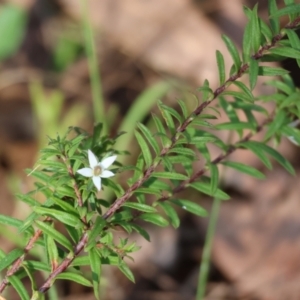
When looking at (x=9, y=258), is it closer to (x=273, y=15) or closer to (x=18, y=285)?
(x=18, y=285)

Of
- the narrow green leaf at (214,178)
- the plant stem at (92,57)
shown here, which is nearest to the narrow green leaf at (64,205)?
the narrow green leaf at (214,178)

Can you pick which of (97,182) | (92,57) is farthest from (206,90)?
(92,57)

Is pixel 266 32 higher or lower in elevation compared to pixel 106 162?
higher

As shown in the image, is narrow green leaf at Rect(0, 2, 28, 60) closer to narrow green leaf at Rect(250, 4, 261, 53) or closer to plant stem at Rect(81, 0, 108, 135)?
plant stem at Rect(81, 0, 108, 135)

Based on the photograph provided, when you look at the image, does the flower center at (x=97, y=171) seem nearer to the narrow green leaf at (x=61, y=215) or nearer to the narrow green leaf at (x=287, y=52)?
the narrow green leaf at (x=61, y=215)

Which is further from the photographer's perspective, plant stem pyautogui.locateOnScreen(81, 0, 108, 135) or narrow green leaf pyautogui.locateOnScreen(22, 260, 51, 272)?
plant stem pyautogui.locateOnScreen(81, 0, 108, 135)

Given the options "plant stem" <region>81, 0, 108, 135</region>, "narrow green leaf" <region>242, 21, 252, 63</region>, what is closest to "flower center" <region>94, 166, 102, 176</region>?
"narrow green leaf" <region>242, 21, 252, 63</region>

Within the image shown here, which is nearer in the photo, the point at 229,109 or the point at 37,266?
the point at 37,266

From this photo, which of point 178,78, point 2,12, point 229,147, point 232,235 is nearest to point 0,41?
point 2,12
